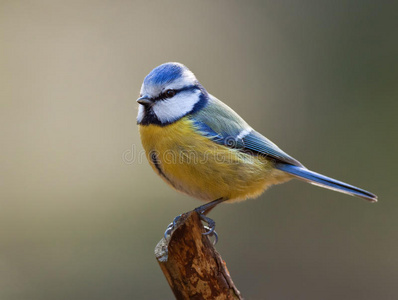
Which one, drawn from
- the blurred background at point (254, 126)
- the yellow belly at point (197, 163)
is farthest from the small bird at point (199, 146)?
the blurred background at point (254, 126)

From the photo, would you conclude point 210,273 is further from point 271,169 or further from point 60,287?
point 60,287

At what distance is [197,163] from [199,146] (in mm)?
96

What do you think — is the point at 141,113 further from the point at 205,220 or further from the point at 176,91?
the point at 205,220

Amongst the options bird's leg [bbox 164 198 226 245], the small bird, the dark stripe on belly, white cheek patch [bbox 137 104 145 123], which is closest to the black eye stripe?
the small bird

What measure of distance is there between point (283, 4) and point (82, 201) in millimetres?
3176

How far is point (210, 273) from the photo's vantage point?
72.1 inches

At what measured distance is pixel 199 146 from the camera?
2102 mm

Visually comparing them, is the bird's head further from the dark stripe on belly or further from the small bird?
the dark stripe on belly

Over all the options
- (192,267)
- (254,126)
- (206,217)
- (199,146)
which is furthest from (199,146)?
(254,126)

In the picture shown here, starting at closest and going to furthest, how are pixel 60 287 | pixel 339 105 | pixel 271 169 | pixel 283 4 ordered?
pixel 271 169, pixel 60 287, pixel 339 105, pixel 283 4

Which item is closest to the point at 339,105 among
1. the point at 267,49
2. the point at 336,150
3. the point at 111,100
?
the point at 336,150

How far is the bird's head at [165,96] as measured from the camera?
212 centimetres

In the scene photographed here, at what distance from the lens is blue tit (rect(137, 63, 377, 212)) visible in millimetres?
2072

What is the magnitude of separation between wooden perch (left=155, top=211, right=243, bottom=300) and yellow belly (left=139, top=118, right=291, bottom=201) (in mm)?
274
